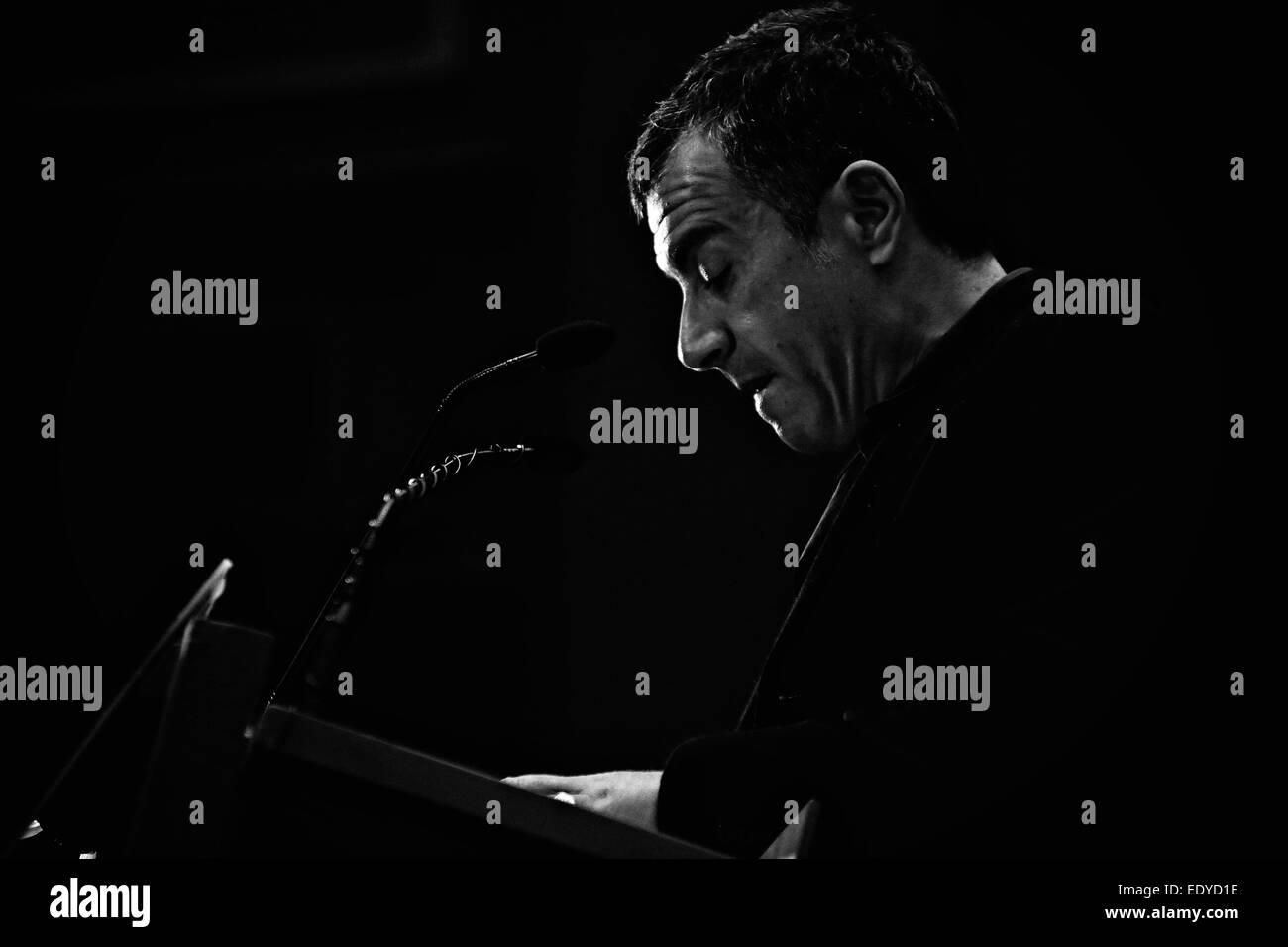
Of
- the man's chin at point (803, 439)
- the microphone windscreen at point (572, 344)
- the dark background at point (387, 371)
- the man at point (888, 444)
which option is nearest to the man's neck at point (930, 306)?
the man at point (888, 444)

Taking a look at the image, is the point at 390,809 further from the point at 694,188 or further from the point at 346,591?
the point at 694,188

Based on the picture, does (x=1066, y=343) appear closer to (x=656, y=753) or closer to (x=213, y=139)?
(x=656, y=753)

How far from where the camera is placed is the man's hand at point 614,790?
1378 mm

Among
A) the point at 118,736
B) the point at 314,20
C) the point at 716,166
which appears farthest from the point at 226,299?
the point at 118,736

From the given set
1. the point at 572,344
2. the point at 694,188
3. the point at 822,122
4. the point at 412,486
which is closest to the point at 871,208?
the point at 822,122

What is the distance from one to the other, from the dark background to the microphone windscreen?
0.91 meters

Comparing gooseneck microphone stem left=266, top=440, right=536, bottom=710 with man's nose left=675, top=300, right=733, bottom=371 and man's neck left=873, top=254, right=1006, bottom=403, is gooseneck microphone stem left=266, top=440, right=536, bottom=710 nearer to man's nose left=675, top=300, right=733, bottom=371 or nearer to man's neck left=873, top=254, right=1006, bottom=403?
man's nose left=675, top=300, right=733, bottom=371

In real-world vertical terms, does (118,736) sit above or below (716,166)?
below

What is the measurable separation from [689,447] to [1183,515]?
3.78 feet

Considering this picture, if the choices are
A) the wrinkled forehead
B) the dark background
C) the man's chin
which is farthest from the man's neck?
the dark background

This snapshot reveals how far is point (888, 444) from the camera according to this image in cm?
140

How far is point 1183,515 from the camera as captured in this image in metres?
1.21

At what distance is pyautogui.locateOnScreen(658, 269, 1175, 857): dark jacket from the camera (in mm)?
1082

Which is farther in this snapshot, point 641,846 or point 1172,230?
point 1172,230
